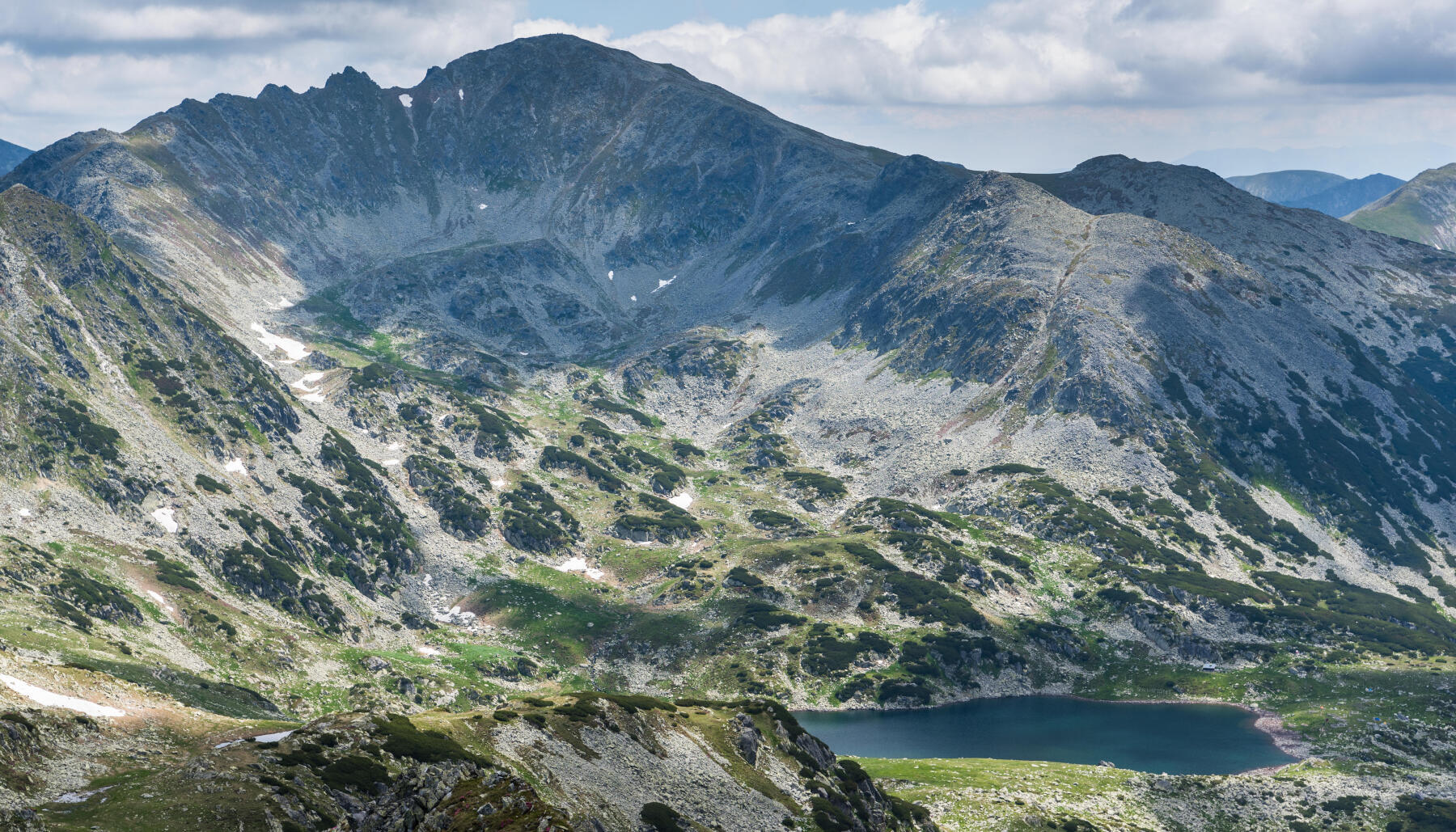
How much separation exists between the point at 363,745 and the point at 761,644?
112 m

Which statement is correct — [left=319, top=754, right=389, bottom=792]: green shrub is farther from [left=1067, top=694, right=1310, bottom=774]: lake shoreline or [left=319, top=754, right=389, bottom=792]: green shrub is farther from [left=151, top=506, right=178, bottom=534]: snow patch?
[left=1067, top=694, right=1310, bottom=774]: lake shoreline

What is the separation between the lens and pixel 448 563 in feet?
622

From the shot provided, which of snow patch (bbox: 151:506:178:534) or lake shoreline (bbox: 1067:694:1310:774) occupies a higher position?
snow patch (bbox: 151:506:178:534)

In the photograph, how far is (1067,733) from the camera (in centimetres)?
14962

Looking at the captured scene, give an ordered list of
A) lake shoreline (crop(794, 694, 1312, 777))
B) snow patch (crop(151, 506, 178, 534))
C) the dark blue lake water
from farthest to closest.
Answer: snow patch (crop(151, 506, 178, 534))
the dark blue lake water
lake shoreline (crop(794, 694, 1312, 777))

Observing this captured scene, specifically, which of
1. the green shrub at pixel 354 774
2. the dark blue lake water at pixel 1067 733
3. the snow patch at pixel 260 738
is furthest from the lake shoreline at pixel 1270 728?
the snow patch at pixel 260 738

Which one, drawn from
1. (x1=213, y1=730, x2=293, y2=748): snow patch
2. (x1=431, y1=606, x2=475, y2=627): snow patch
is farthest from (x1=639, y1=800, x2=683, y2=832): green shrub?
(x1=431, y1=606, x2=475, y2=627): snow patch

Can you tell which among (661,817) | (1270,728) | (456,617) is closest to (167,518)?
(456,617)

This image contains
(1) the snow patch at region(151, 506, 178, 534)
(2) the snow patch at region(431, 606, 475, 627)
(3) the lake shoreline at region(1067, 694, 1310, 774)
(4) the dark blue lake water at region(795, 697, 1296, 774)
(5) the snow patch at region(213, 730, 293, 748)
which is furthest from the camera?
(2) the snow patch at region(431, 606, 475, 627)

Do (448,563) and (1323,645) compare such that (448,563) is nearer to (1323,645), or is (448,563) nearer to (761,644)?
(761,644)

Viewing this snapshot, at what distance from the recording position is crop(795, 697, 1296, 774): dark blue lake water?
138625mm

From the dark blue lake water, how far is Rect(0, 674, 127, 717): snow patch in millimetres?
94646

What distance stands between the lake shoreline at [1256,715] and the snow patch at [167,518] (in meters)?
96.3

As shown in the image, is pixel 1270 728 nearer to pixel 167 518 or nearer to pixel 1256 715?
pixel 1256 715
